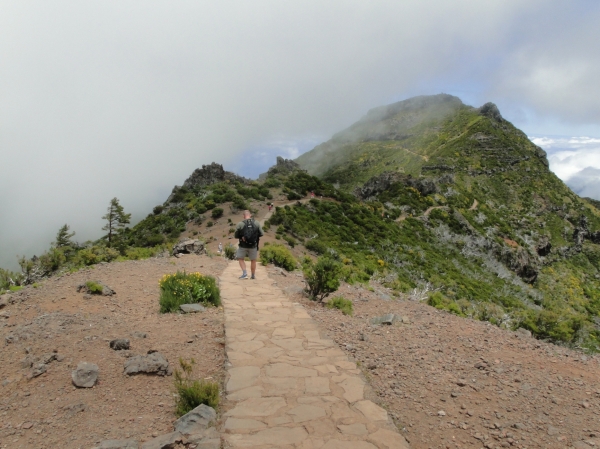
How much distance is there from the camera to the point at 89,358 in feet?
17.9

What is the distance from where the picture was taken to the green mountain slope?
24703 mm

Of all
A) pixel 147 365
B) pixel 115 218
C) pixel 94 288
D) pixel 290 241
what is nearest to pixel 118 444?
pixel 147 365

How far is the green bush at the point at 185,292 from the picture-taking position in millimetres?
7863

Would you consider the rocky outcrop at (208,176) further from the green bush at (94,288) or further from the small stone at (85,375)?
the small stone at (85,375)

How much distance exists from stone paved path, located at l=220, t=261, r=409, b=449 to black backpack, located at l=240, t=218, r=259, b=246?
3931mm

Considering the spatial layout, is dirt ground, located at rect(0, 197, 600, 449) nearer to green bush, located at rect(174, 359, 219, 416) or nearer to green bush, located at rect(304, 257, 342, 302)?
green bush, located at rect(174, 359, 219, 416)

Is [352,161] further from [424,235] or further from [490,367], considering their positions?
[490,367]

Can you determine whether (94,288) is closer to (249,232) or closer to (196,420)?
(249,232)

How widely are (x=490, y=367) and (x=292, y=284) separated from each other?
20.4 ft

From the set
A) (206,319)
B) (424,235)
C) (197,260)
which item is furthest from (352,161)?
(206,319)

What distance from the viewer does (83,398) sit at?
4.57m

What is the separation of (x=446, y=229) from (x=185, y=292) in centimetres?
3878

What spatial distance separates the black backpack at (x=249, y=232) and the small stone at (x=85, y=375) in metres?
6.50

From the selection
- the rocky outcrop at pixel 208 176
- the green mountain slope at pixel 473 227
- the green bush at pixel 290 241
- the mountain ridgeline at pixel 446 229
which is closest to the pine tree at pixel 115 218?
the mountain ridgeline at pixel 446 229
